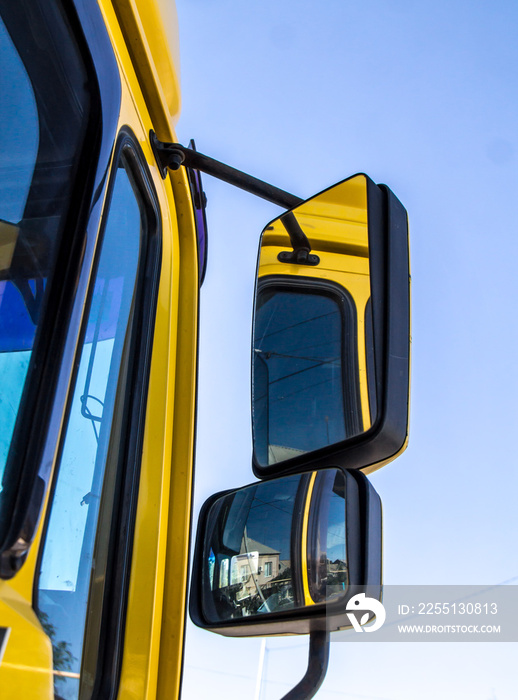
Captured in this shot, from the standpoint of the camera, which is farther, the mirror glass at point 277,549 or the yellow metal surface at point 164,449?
the yellow metal surface at point 164,449

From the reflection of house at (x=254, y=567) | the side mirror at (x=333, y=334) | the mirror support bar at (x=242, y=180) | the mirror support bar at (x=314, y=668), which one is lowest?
the mirror support bar at (x=314, y=668)

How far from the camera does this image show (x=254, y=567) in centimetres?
94

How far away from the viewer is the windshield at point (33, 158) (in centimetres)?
74

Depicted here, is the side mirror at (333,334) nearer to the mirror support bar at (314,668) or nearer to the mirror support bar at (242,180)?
the mirror support bar at (242,180)

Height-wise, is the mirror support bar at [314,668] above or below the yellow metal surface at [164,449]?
below

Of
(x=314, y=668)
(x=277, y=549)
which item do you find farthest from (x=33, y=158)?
(x=314, y=668)

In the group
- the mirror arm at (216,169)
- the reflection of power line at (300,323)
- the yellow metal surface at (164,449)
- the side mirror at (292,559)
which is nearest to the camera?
the side mirror at (292,559)

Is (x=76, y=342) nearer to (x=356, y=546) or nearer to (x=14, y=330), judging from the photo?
(x=14, y=330)

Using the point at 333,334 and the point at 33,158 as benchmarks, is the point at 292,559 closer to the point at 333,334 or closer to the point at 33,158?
the point at 333,334

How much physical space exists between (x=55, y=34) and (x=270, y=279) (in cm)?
61

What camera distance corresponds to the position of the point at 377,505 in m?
0.88

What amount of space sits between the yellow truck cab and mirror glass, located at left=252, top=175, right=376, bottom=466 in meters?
0.01

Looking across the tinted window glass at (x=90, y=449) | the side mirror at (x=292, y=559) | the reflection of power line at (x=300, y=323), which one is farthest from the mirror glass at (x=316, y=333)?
the tinted window glass at (x=90, y=449)

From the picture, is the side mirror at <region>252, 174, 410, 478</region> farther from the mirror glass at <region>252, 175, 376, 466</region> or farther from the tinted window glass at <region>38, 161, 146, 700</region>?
the tinted window glass at <region>38, 161, 146, 700</region>
